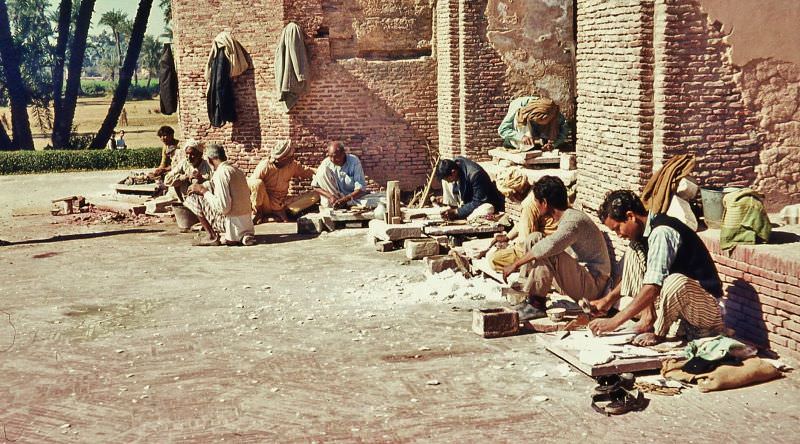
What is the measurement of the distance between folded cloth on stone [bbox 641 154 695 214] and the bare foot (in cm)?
181

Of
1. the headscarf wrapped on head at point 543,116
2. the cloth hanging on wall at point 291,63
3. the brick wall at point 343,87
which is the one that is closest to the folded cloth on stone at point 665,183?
the headscarf wrapped on head at point 543,116

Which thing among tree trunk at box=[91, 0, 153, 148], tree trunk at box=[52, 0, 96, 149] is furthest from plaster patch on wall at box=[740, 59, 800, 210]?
tree trunk at box=[52, 0, 96, 149]

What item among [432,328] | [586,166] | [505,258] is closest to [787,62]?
[586,166]

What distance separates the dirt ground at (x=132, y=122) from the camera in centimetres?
4100

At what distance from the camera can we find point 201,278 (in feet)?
40.4

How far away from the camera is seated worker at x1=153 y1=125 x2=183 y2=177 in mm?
17922

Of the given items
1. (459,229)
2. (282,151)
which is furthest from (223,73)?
(459,229)

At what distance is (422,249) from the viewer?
12.9 meters

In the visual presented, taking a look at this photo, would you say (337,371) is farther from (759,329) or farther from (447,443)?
(759,329)

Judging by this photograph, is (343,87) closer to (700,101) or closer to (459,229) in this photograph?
(459,229)

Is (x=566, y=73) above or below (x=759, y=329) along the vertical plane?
above

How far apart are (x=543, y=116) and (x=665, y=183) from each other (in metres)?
5.40

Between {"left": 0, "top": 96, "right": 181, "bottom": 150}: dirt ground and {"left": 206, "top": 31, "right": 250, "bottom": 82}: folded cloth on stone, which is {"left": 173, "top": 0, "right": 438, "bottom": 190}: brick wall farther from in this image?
{"left": 0, "top": 96, "right": 181, "bottom": 150}: dirt ground

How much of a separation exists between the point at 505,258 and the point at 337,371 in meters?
2.90
